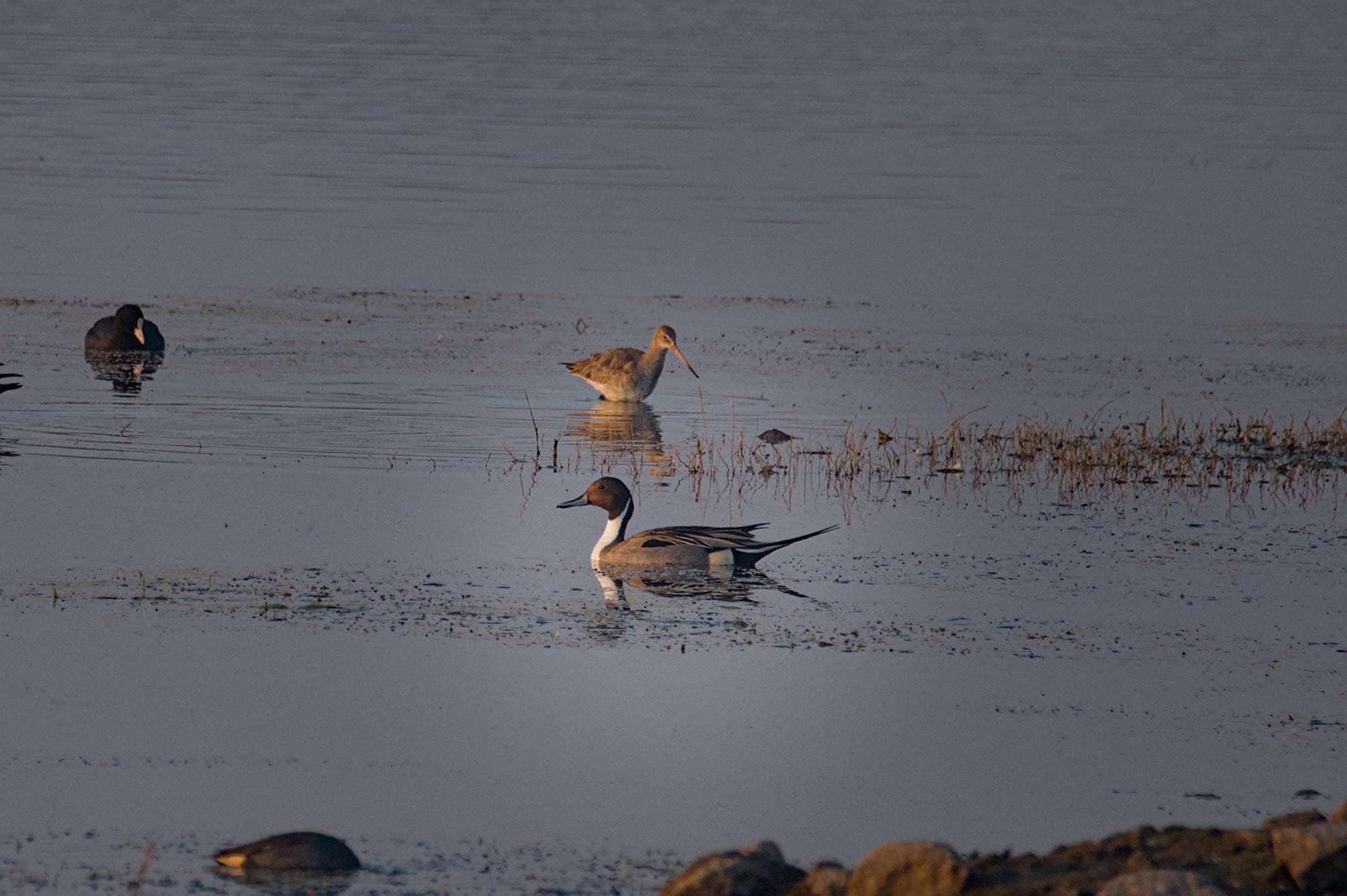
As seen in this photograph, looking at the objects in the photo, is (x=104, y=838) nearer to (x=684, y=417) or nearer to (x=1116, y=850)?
(x=1116, y=850)

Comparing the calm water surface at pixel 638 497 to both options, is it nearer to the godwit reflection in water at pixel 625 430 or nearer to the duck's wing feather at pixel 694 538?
the godwit reflection in water at pixel 625 430

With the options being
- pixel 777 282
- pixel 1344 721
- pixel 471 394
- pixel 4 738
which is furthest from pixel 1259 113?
pixel 4 738

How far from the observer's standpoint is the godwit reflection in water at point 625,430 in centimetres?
1405

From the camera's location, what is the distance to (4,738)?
24.1ft

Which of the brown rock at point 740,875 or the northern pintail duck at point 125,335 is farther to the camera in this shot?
the northern pintail duck at point 125,335

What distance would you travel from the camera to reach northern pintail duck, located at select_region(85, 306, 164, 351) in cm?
1727

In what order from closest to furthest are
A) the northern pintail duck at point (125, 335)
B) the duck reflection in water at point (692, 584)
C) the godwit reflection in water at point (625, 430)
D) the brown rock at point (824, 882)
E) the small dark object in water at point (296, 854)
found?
the brown rock at point (824, 882) < the small dark object in water at point (296, 854) < the duck reflection in water at point (692, 584) < the godwit reflection in water at point (625, 430) < the northern pintail duck at point (125, 335)

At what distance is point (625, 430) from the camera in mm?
15195

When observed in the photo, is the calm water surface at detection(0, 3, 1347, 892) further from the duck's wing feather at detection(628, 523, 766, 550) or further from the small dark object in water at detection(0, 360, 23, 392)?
the duck's wing feather at detection(628, 523, 766, 550)

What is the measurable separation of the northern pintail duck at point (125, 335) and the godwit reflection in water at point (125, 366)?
0.07 m

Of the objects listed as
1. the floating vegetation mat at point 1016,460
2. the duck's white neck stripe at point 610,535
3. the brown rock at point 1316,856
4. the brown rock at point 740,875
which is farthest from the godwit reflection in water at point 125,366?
the brown rock at point 1316,856

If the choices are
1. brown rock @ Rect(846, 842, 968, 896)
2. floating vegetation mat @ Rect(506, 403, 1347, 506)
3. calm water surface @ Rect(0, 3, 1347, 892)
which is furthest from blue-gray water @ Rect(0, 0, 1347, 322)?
brown rock @ Rect(846, 842, 968, 896)

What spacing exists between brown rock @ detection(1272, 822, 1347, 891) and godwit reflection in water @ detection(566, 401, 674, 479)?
8155mm

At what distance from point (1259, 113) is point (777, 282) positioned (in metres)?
21.1
